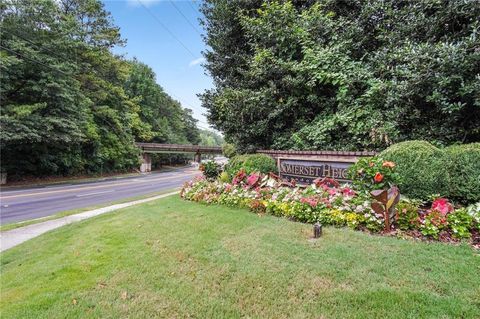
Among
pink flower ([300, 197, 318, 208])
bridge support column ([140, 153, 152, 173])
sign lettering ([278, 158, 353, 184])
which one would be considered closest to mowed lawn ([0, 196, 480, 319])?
pink flower ([300, 197, 318, 208])

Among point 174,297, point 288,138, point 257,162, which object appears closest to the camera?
point 174,297

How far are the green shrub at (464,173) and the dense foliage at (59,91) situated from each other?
1573 centimetres

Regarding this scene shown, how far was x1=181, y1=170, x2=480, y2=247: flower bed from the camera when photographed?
325 cm

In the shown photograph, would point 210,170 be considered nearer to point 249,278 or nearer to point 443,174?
point 443,174

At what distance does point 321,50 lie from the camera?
24.2 ft

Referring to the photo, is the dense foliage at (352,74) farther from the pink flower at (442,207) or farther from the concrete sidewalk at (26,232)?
the concrete sidewalk at (26,232)

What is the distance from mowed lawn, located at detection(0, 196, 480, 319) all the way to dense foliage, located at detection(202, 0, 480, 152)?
3.57 meters

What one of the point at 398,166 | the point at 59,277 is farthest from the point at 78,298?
the point at 398,166

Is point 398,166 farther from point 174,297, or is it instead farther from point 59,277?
point 59,277

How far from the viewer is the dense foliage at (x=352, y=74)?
5121 mm

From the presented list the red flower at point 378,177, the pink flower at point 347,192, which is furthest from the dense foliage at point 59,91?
the red flower at point 378,177

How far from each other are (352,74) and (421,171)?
3550mm

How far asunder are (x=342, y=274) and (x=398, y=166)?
266cm

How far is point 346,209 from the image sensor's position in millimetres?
3994
